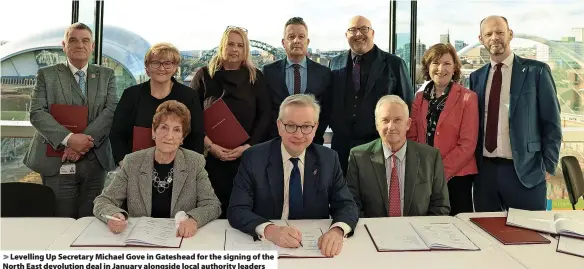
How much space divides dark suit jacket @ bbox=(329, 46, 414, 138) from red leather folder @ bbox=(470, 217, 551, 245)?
49.0 inches

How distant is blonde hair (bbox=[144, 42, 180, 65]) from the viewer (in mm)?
2936

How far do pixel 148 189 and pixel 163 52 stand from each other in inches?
36.4

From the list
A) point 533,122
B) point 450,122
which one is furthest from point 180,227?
point 533,122

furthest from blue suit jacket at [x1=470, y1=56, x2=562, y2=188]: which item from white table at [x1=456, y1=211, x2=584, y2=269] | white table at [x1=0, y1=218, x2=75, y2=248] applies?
white table at [x1=0, y1=218, x2=75, y2=248]

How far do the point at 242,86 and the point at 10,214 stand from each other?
1526 mm

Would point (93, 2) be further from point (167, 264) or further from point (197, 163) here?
point (167, 264)

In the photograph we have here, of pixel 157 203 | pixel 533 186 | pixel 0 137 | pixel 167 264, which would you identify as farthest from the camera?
pixel 0 137

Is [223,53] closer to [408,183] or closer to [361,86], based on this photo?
[361,86]

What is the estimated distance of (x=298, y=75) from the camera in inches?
138

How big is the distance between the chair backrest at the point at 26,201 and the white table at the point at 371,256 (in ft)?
1.85

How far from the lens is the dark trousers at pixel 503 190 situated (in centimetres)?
320

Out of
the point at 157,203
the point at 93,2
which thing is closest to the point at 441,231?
the point at 157,203

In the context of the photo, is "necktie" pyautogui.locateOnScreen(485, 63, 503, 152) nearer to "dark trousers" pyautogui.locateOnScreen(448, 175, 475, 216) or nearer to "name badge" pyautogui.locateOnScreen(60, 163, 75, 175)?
"dark trousers" pyautogui.locateOnScreen(448, 175, 475, 216)

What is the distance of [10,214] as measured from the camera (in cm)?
262
